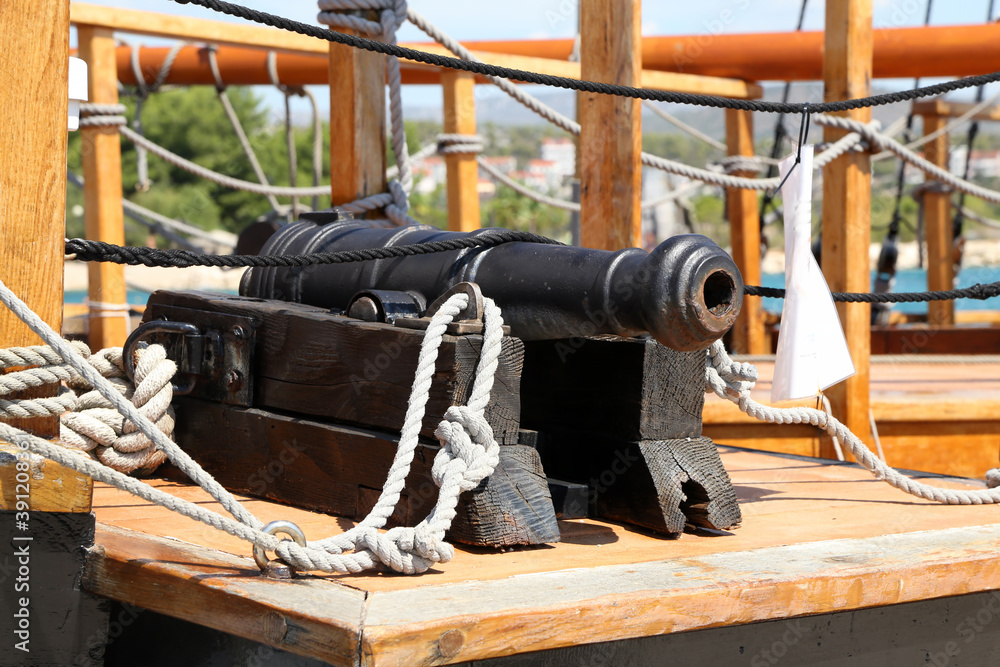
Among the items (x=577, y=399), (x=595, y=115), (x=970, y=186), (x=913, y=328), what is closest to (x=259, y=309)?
(x=577, y=399)

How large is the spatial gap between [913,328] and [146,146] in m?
4.52

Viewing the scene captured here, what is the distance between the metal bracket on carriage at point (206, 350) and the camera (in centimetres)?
222

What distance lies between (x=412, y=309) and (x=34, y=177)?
72cm

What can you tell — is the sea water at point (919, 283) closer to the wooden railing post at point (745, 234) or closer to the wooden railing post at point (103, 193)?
the wooden railing post at point (745, 234)

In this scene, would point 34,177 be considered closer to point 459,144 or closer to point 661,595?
point 661,595

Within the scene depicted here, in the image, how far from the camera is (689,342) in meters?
1.77

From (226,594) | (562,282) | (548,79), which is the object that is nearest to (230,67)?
(548,79)

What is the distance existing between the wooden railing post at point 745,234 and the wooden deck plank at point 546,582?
3.42 m

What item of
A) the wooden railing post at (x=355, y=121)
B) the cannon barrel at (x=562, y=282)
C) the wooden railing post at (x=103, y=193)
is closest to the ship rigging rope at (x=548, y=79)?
the cannon barrel at (x=562, y=282)

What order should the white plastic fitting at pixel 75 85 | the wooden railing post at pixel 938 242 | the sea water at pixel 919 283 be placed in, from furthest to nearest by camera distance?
1. the sea water at pixel 919 283
2. the wooden railing post at pixel 938 242
3. the white plastic fitting at pixel 75 85

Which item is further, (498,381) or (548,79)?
(548,79)

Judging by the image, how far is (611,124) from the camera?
278cm

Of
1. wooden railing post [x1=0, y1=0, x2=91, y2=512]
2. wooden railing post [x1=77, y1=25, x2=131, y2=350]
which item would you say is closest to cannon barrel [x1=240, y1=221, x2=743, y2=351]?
wooden railing post [x1=0, y1=0, x2=91, y2=512]

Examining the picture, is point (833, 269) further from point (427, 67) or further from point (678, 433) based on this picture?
point (427, 67)
